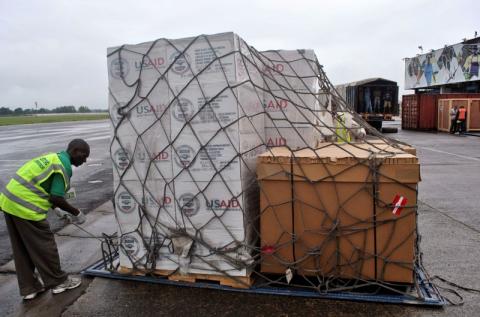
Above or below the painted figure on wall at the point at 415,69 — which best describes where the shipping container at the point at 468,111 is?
below

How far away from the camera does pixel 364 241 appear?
392cm

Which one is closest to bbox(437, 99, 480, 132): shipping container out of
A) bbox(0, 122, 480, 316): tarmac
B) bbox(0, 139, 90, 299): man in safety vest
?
bbox(0, 122, 480, 316): tarmac

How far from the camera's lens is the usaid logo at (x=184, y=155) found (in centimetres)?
413

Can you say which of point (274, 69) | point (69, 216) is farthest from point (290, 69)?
point (69, 216)

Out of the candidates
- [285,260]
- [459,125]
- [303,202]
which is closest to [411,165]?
[303,202]

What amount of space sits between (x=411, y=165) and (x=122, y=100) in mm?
2812

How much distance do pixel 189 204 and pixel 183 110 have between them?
0.91 metres

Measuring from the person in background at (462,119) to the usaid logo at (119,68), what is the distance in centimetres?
2174

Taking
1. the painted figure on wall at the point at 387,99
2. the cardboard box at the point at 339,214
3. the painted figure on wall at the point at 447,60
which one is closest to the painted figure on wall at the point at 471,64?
the painted figure on wall at the point at 447,60

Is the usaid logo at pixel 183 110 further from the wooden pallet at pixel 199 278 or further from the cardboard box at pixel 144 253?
the wooden pallet at pixel 199 278

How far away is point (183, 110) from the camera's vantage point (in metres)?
4.12

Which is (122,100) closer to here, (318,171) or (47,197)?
(47,197)

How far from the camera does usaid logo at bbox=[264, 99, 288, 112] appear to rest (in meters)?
4.63

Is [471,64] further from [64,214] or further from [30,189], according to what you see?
[30,189]
